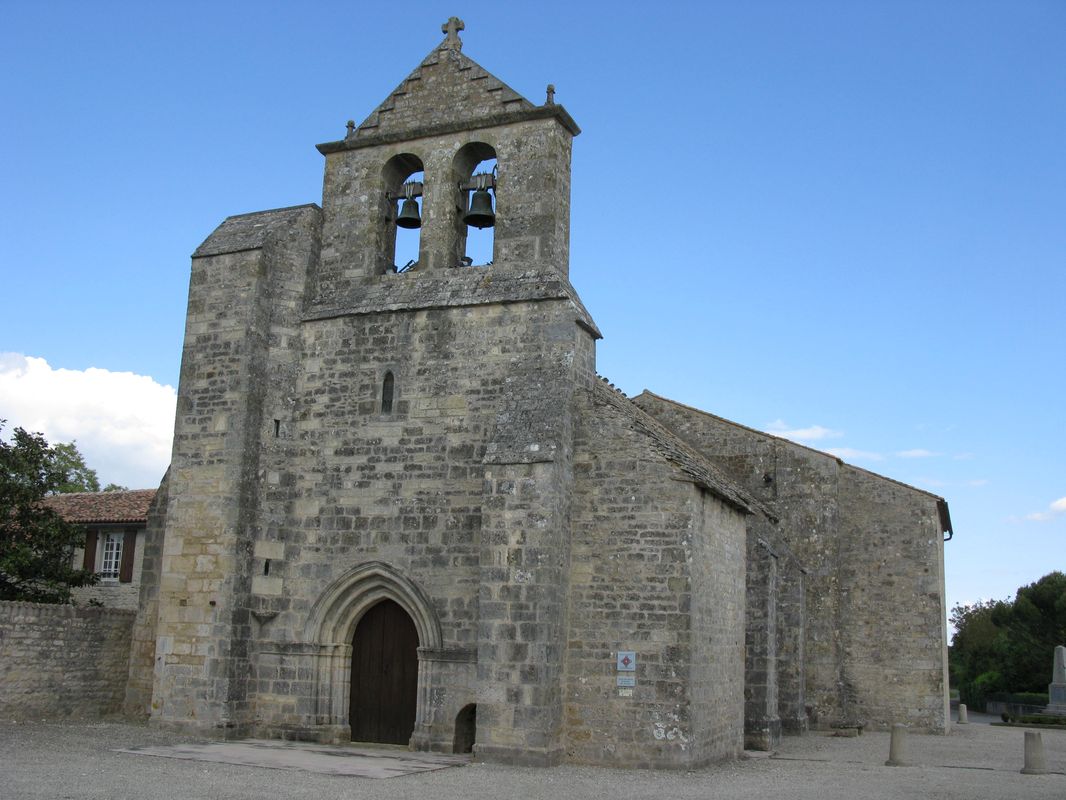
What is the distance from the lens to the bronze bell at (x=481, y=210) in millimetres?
15789

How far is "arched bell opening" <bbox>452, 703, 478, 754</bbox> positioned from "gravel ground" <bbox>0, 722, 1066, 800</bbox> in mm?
1292

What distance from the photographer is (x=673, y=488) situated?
546 inches

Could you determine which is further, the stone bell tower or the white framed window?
the white framed window

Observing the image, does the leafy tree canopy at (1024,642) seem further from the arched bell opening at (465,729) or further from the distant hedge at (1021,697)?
the arched bell opening at (465,729)

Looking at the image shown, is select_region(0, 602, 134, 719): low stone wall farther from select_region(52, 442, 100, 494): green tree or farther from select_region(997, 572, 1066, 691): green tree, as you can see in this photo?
select_region(997, 572, 1066, 691): green tree

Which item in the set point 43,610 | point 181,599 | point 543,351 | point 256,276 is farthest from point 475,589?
point 43,610

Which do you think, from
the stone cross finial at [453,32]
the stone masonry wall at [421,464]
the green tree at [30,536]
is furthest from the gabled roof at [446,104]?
the green tree at [30,536]

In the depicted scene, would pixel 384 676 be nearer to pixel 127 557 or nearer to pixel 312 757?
pixel 312 757

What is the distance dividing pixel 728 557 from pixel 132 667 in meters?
9.45

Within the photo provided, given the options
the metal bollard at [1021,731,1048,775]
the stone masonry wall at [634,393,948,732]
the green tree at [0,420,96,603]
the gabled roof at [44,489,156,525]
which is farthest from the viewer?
the gabled roof at [44,489,156,525]

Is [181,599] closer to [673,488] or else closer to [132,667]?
[132,667]

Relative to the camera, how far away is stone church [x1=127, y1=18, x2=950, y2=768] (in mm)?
13461

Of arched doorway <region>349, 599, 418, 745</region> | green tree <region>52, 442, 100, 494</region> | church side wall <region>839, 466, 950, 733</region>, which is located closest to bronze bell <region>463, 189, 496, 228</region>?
arched doorway <region>349, 599, 418, 745</region>

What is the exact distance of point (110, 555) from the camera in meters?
24.1
